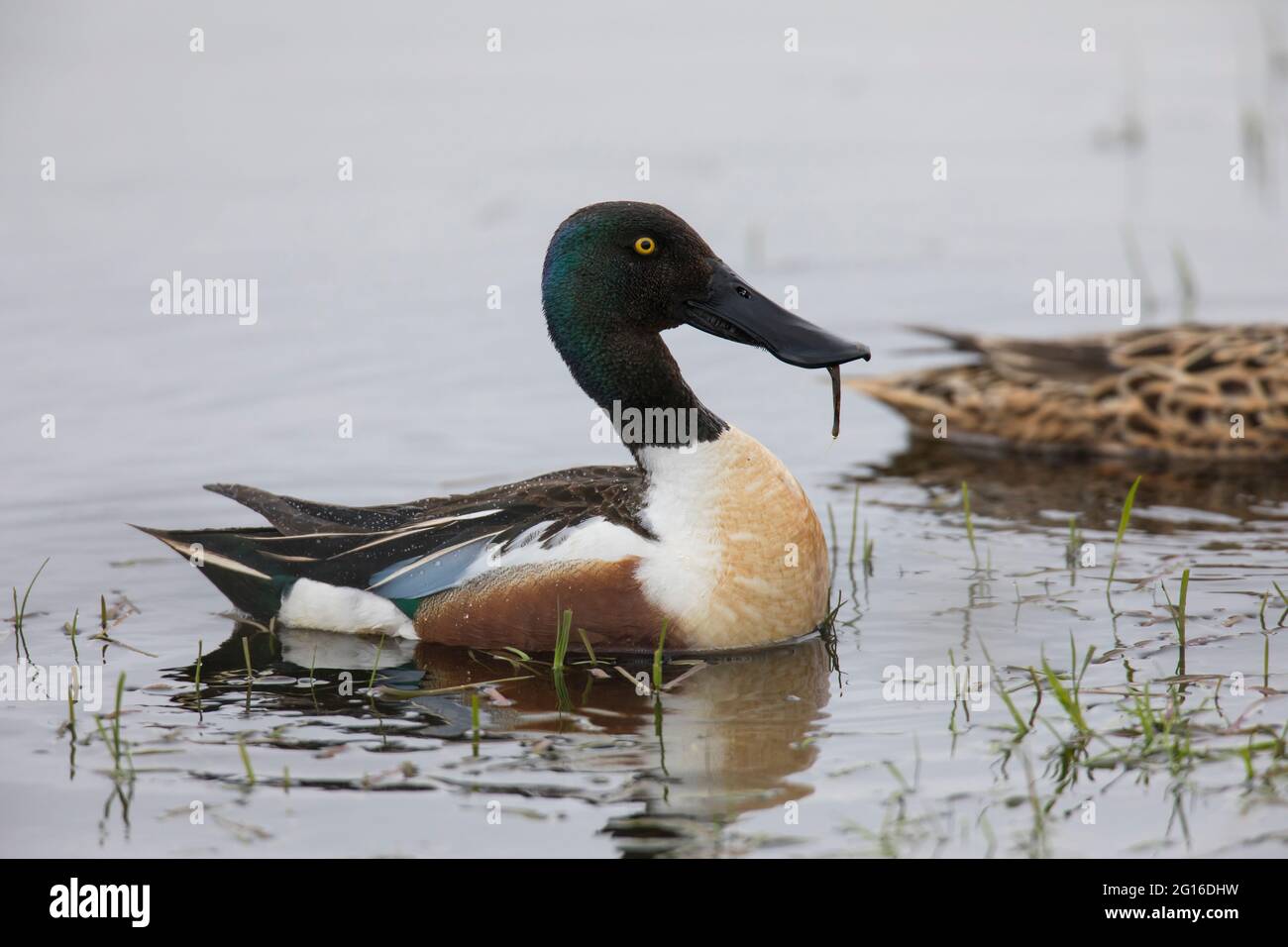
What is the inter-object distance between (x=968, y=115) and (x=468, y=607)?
917 cm

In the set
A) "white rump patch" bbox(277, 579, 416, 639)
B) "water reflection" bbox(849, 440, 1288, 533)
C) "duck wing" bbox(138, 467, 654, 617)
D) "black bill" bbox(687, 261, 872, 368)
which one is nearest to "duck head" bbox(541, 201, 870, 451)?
"black bill" bbox(687, 261, 872, 368)

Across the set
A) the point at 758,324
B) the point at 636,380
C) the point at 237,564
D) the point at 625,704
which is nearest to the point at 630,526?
the point at 636,380

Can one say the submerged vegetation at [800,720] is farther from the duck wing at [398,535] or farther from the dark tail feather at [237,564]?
the duck wing at [398,535]

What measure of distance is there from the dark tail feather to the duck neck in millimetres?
1440

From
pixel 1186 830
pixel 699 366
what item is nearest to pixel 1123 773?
pixel 1186 830

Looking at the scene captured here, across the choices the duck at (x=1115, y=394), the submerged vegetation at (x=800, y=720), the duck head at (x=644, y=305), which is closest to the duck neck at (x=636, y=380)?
the duck head at (x=644, y=305)

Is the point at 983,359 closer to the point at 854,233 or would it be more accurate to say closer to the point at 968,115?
the point at 854,233

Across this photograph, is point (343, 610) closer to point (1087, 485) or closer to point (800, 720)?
point (800, 720)

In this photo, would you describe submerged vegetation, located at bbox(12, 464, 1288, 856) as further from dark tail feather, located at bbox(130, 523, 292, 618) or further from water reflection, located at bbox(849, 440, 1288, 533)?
water reflection, located at bbox(849, 440, 1288, 533)

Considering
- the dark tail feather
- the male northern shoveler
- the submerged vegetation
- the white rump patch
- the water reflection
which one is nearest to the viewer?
the submerged vegetation

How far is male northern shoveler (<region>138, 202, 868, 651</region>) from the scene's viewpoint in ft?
22.4

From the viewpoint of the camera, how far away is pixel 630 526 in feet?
22.6

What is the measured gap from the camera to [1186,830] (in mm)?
5141

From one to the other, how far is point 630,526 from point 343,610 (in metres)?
1.20
